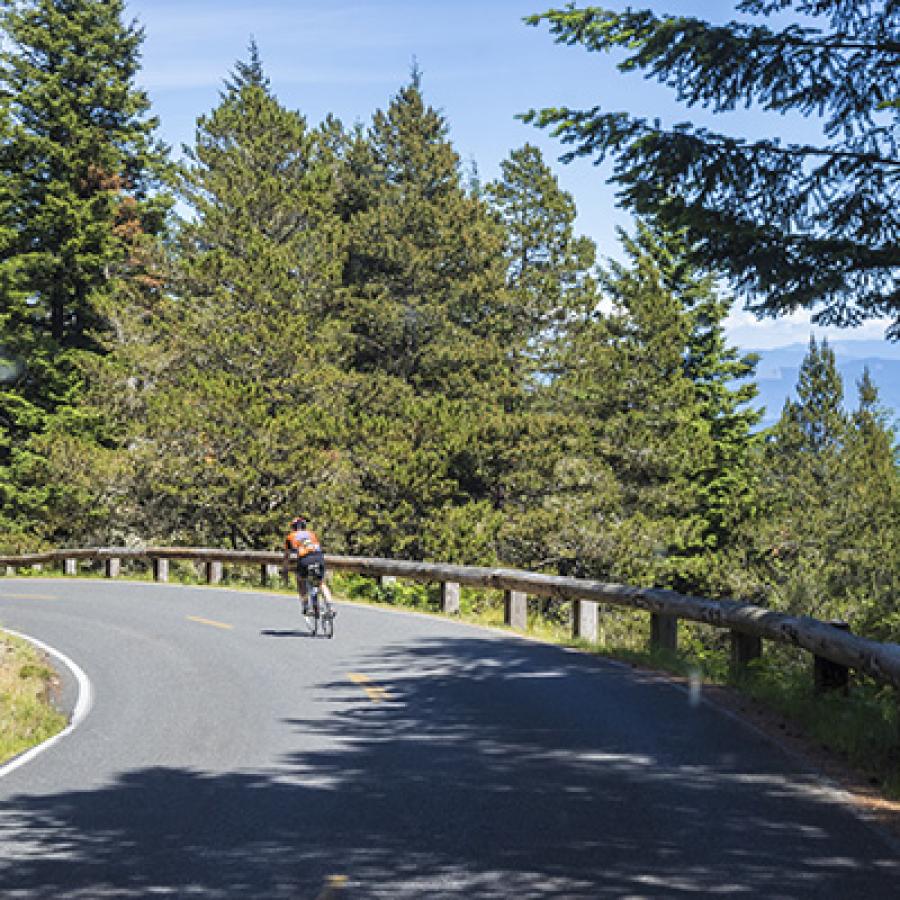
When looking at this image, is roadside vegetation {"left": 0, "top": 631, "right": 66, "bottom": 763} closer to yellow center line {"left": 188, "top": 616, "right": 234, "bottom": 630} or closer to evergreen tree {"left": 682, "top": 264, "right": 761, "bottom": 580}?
yellow center line {"left": 188, "top": 616, "right": 234, "bottom": 630}

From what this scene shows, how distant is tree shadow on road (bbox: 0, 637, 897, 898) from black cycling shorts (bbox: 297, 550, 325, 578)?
7.37 m

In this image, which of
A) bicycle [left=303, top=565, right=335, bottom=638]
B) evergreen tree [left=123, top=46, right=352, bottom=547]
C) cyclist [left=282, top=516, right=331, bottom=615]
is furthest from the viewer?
evergreen tree [left=123, top=46, right=352, bottom=547]

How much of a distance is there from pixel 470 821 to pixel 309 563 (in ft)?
37.3

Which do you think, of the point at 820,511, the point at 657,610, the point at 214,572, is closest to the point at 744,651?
the point at 657,610

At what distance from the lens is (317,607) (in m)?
17.0

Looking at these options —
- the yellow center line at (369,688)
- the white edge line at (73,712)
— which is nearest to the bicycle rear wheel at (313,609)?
the white edge line at (73,712)

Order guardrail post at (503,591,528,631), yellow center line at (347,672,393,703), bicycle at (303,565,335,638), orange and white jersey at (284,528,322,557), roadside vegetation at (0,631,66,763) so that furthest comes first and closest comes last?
guardrail post at (503,591,528,631)
orange and white jersey at (284,528,322,557)
bicycle at (303,565,335,638)
yellow center line at (347,672,393,703)
roadside vegetation at (0,631,66,763)

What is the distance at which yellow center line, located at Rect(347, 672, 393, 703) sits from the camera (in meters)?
11.5

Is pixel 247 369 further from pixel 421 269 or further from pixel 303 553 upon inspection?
A: pixel 303 553

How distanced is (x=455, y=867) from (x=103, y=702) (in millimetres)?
6953

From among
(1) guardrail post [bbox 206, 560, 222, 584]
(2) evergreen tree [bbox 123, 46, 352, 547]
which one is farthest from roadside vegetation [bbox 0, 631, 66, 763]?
(2) evergreen tree [bbox 123, 46, 352, 547]

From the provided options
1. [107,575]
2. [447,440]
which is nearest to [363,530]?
[447,440]

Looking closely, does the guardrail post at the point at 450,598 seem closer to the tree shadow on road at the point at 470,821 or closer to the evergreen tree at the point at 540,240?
the tree shadow on road at the point at 470,821

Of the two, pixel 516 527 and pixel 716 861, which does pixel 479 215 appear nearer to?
pixel 516 527
